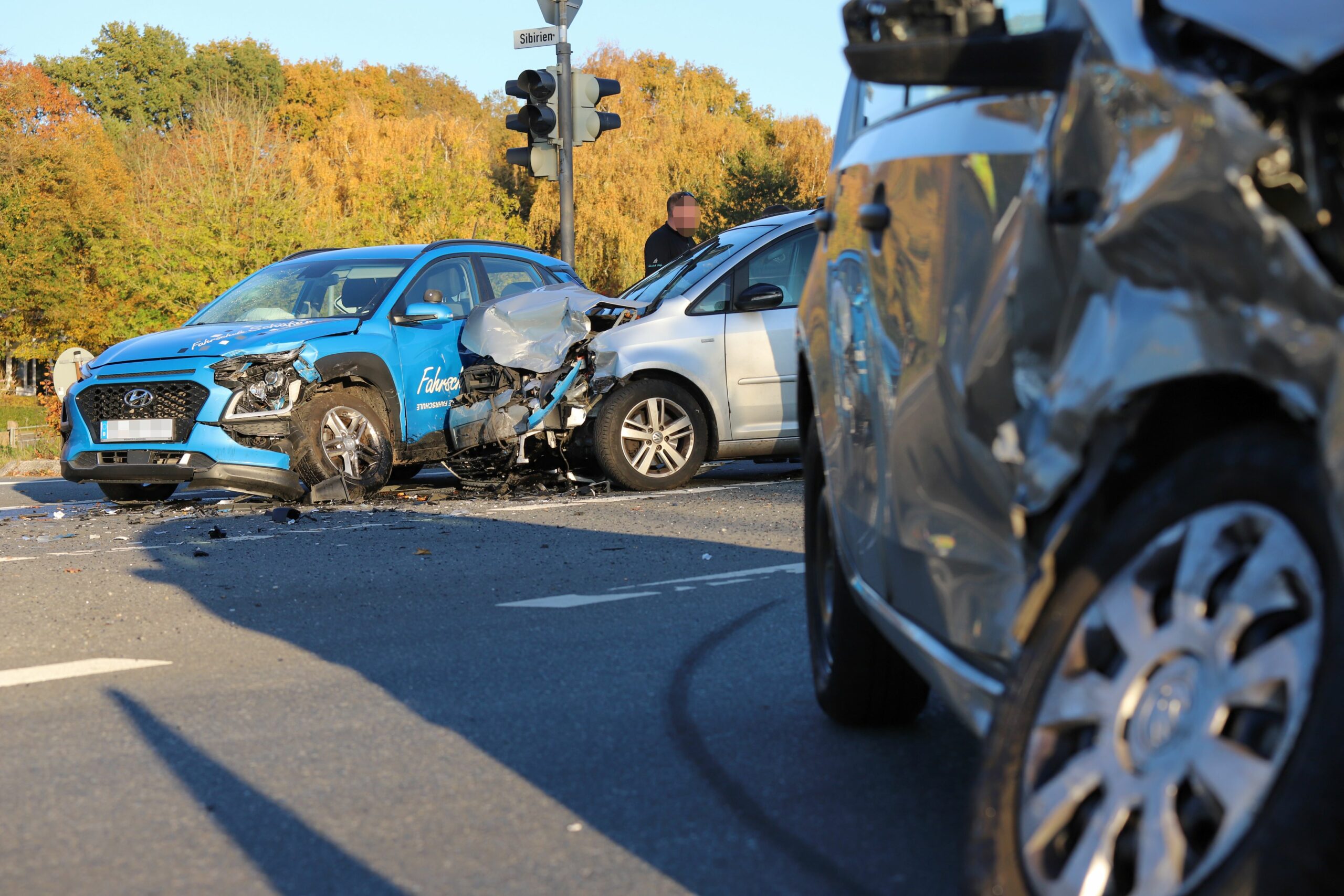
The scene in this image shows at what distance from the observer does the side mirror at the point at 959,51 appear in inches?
83.0

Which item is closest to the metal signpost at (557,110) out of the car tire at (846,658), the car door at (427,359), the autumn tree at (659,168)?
the car door at (427,359)

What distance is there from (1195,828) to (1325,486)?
1.36 feet

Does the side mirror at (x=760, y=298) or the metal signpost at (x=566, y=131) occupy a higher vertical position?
the metal signpost at (x=566, y=131)

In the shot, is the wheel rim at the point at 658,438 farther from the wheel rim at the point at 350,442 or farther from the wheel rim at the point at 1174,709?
the wheel rim at the point at 1174,709

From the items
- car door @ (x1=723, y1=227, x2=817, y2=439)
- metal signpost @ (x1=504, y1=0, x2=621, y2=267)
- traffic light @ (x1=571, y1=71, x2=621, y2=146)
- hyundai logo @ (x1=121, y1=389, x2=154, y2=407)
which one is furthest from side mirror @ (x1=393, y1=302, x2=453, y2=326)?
traffic light @ (x1=571, y1=71, x2=621, y2=146)

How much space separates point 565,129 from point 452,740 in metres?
10.4

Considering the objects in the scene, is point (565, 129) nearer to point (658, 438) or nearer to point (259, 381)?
point (658, 438)

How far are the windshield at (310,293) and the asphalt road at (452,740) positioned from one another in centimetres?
404

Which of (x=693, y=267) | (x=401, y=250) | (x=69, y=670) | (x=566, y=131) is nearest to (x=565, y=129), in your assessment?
(x=566, y=131)

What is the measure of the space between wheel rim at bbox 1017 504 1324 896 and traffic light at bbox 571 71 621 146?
12.2m

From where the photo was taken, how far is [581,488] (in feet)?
35.9

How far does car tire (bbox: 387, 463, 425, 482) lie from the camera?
12.2 m

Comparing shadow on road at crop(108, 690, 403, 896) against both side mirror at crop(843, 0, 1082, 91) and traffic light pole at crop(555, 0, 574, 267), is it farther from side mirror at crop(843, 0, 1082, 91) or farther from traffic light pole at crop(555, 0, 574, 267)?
traffic light pole at crop(555, 0, 574, 267)

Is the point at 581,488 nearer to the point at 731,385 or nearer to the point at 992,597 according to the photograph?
the point at 731,385
